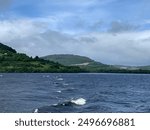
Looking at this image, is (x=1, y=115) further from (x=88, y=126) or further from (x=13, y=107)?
(x=13, y=107)

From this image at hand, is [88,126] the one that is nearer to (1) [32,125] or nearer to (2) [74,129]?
(2) [74,129]

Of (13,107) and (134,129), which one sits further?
(13,107)

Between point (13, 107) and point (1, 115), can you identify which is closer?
point (1, 115)

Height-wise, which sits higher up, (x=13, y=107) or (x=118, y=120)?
(x=118, y=120)

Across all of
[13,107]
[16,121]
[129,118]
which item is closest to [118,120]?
[129,118]

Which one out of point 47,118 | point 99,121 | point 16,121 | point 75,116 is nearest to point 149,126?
point 99,121

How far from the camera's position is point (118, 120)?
8.39 metres

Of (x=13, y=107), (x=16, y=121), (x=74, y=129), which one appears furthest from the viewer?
(x=13, y=107)

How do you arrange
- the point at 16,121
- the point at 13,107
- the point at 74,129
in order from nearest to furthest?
the point at 74,129 < the point at 16,121 < the point at 13,107

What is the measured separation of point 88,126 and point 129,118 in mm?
1043

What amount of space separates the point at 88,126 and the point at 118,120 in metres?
0.71

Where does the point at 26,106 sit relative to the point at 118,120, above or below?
below

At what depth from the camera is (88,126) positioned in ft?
26.5

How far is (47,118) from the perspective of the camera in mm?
8516
